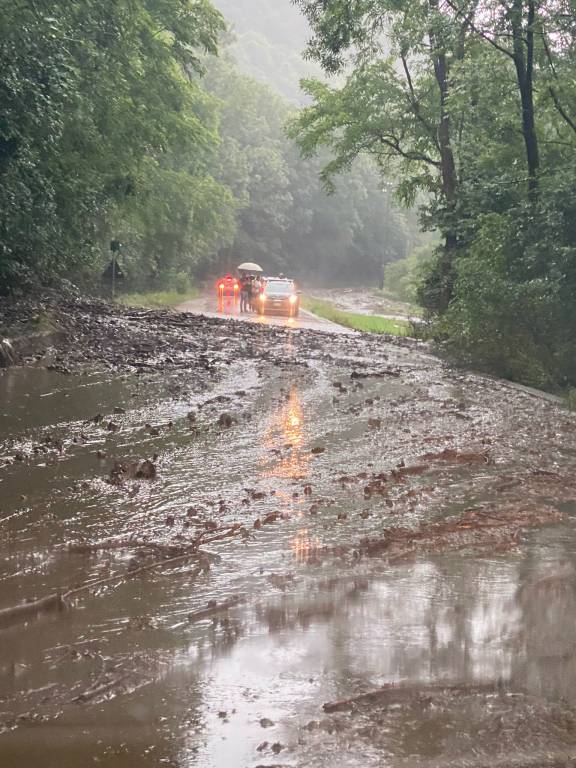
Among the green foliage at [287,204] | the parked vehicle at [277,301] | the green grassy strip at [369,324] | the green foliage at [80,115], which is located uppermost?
the green foliage at [287,204]

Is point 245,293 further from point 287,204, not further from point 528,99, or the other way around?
point 287,204

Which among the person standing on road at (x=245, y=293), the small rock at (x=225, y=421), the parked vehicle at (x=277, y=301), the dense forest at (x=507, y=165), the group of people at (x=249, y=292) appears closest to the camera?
the small rock at (x=225, y=421)

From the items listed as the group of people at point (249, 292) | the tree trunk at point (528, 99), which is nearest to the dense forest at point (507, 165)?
the tree trunk at point (528, 99)

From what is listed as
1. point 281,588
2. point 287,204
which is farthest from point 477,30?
point 287,204

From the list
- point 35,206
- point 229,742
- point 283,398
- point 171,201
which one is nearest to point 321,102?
point 171,201

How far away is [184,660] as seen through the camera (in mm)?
3789

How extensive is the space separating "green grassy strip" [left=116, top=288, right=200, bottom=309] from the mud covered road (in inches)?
981

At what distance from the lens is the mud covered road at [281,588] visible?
10.4 ft

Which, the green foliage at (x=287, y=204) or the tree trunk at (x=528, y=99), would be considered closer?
the tree trunk at (x=528, y=99)

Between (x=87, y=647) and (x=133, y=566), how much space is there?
1.14 m

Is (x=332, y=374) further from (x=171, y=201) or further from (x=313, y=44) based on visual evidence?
(x=171, y=201)

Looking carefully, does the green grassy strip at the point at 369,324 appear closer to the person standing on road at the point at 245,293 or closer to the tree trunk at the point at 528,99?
the person standing on road at the point at 245,293

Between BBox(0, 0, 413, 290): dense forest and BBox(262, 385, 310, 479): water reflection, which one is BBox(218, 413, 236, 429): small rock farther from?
BBox(0, 0, 413, 290): dense forest

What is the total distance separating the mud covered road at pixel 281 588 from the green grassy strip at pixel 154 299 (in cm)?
2492
